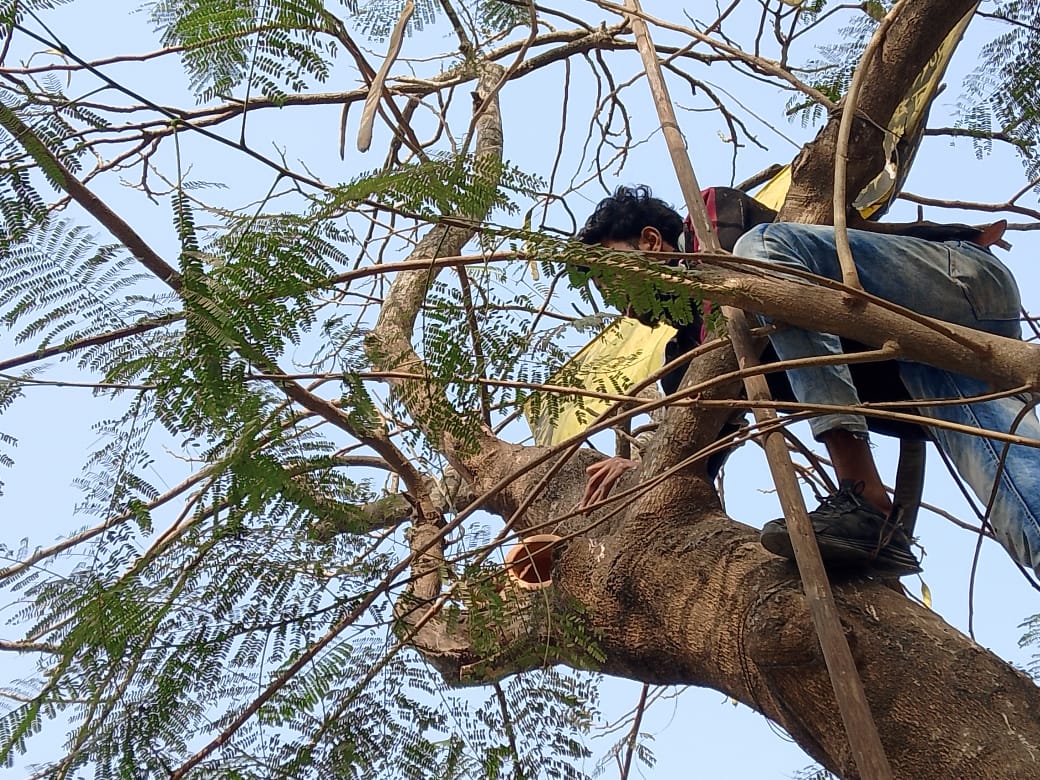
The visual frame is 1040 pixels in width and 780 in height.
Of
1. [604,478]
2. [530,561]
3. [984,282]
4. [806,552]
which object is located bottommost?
[806,552]

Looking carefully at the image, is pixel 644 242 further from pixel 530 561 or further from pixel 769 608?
pixel 769 608

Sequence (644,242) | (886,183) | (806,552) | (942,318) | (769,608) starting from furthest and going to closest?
1. (644,242)
2. (886,183)
3. (942,318)
4. (769,608)
5. (806,552)

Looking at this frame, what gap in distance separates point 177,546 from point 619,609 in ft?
2.55

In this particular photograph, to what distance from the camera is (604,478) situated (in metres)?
2.37

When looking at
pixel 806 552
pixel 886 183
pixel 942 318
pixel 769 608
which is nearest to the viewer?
pixel 806 552

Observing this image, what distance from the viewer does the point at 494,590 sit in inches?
70.2

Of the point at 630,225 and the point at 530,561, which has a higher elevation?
the point at 630,225

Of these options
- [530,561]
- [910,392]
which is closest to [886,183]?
[910,392]

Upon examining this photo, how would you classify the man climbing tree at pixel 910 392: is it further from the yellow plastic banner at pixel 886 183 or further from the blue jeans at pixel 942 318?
the yellow plastic banner at pixel 886 183

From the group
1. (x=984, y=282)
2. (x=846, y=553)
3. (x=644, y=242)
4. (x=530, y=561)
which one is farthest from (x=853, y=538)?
(x=644, y=242)

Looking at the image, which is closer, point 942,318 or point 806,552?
point 806,552

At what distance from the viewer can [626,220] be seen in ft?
7.79

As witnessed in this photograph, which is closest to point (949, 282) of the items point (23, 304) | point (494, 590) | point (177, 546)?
point (494, 590)

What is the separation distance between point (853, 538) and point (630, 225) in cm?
91
